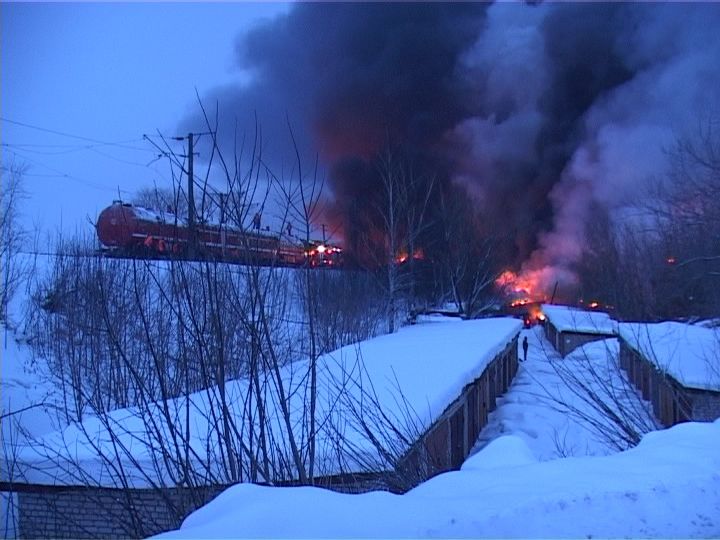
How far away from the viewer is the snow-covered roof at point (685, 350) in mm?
11156

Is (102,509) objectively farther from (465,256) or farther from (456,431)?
(465,256)

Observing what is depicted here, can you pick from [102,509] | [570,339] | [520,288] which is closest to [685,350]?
[570,339]

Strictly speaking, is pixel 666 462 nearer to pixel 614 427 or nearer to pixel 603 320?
pixel 614 427

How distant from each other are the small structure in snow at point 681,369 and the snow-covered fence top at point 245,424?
2704 millimetres

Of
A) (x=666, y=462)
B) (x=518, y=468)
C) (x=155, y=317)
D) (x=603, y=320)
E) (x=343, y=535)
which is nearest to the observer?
(x=343, y=535)

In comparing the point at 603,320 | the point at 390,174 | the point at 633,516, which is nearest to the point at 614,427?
the point at 633,516

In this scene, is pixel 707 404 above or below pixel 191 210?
below

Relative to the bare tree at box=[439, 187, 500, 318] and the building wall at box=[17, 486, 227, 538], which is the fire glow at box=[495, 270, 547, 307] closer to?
the bare tree at box=[439, 187, 500, 318]

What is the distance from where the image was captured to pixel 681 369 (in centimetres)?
1250

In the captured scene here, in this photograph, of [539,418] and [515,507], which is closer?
[515,507]

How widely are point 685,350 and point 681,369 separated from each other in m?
3.32

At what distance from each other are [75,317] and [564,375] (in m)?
14.1

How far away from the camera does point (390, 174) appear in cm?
2308

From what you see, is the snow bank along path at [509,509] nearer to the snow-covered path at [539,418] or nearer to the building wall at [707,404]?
the snow-covered path at [539,418]
